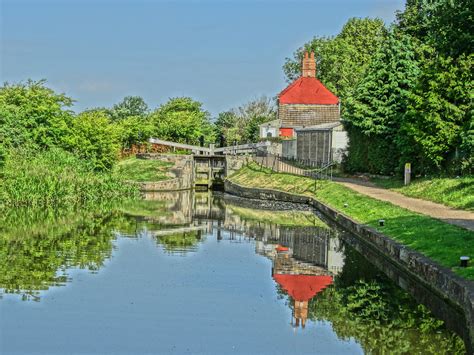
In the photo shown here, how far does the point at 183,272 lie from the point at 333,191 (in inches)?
772

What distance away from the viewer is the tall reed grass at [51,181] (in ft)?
125

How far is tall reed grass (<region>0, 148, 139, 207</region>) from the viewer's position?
38.1m

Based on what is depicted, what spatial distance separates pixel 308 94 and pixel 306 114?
2036 mm

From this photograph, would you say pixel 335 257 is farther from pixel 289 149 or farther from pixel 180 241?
pixel 289 149

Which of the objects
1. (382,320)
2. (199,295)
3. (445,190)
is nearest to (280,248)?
(445,190)

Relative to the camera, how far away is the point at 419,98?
118ft

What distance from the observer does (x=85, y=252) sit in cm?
2472

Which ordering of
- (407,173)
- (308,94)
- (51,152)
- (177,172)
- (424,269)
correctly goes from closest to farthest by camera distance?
(424,269) < (407,173) < (51,152) < (177,172) < (308,94)

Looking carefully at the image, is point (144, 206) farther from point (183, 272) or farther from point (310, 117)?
point (310, 117)

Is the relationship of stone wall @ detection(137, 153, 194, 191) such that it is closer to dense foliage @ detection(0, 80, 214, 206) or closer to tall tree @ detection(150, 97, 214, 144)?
dense foliage @ detection(0, 80, 214, 206)

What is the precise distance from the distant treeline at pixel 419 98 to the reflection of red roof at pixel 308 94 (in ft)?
97.0

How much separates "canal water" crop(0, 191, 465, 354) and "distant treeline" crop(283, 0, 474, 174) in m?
6.95

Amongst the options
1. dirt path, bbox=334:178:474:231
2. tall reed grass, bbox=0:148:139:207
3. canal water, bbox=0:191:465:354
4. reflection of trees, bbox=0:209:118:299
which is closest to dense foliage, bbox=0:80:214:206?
tall reed grass, bbox=0:148:139:207

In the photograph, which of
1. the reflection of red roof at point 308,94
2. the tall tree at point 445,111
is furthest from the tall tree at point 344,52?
the tall tree at point 445,111
